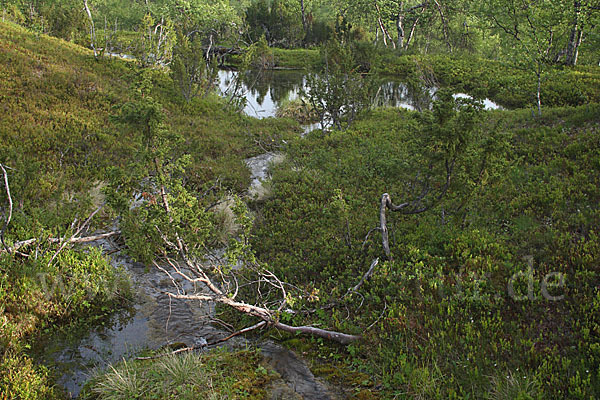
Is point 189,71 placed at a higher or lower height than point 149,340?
higher

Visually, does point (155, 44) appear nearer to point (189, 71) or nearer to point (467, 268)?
point (189, 71)

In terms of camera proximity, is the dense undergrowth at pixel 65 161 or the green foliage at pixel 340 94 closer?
the dense undergrowth at pixel 65 161

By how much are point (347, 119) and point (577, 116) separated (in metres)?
7.20

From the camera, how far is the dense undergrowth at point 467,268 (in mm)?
4395

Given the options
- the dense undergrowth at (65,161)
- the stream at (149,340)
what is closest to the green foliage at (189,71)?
the dense undergrowth at (65,161)

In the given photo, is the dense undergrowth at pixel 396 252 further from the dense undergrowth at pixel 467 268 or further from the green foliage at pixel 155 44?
the green foliage at pixel 155 44

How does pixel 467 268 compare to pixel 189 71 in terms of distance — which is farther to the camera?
pixel 189 71

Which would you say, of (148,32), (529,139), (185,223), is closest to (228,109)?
(148,32)

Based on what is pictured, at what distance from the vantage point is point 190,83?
1733 centimetres

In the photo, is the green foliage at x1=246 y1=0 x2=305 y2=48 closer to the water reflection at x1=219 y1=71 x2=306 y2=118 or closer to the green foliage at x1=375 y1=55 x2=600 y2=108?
the water reflection at x1=219 y1=71 x2=306 y2=118

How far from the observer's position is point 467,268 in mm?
6059

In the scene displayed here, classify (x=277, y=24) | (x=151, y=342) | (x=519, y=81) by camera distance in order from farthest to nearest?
(x=277, y=24)
(x=519, y=81)
(x=151, y=342)

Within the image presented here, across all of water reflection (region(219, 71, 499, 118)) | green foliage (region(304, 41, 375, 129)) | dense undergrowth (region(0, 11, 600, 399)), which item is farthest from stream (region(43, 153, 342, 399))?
water reflection (region(219, 71, 499, 118))

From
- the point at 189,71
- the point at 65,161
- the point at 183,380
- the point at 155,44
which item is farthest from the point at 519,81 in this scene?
the point at 183,380
